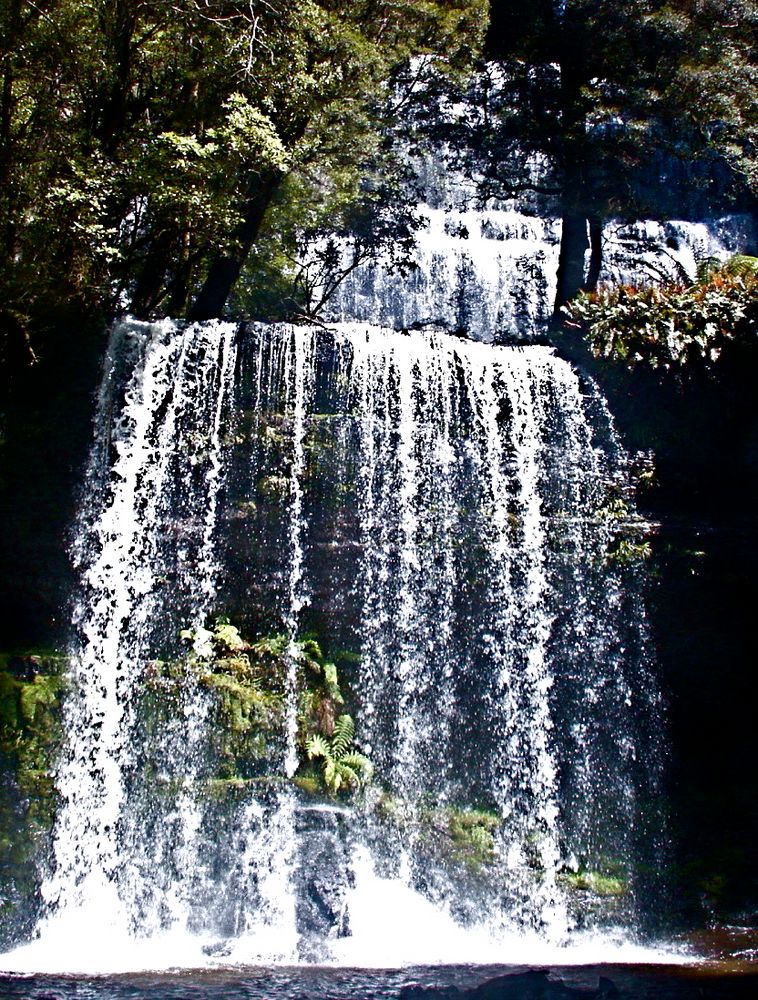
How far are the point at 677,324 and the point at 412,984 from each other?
8728 millimetres

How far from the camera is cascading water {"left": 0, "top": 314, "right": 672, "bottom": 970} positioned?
31.9ft

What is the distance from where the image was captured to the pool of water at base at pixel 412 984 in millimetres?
6785

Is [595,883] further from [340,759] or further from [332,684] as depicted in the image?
[332,684]

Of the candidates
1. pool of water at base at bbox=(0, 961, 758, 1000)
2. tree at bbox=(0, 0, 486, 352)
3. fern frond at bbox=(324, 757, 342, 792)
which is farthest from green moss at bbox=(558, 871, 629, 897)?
tree at bbox=(0, 0, 486, 352)

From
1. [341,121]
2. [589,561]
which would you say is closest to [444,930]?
[589,561]

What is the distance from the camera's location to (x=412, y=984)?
7.20m

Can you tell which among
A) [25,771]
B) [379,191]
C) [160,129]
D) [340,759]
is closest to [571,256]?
[379,191]

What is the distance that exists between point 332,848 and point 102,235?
764cm

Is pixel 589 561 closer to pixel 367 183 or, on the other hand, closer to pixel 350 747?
pixel 350 747

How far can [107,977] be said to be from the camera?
24.3ft

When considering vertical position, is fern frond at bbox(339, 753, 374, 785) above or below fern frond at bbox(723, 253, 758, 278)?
below

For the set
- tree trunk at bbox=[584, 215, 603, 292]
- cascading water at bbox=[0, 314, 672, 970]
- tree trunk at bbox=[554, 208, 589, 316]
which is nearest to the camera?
cascading water at bbox=[0, 314, 672, 970]

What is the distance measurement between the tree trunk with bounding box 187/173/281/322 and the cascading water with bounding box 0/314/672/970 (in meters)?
1.70

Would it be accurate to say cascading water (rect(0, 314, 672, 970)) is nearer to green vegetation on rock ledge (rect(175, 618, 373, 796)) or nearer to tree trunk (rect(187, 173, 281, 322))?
green vegetation on rock ledge (rect(175, 618, 373, 796))
